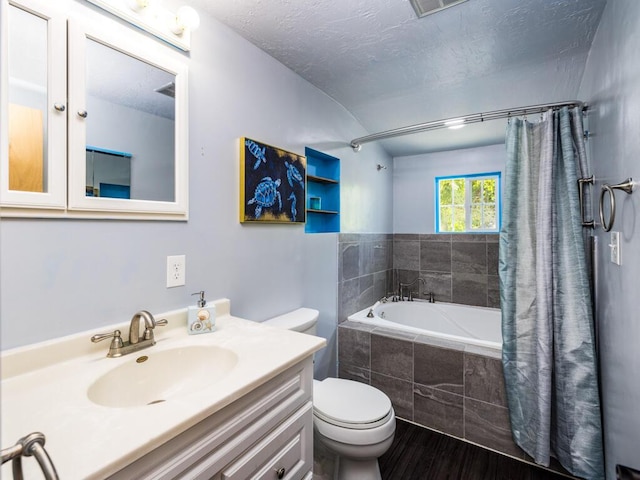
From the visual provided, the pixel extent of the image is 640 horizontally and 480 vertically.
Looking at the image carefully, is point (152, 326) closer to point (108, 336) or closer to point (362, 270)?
point (108, 336)

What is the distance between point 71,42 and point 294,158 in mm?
1122

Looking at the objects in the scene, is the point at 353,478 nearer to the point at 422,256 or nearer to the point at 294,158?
the point at 294,158

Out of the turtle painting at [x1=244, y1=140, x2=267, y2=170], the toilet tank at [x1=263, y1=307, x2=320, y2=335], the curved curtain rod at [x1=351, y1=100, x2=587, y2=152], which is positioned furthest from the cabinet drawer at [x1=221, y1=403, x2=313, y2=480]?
the curved curtain rod at [x1=351, y1=100, x2=587, y2=152]

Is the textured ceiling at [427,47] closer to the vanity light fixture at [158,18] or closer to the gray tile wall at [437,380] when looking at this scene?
the vanity light fixture at [158,18]

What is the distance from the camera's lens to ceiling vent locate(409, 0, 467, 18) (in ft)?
4.39

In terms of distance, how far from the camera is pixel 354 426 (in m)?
1.45

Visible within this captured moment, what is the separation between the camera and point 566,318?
5.50 feet

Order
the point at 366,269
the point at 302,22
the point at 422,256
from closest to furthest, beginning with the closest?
the point at 302,22
the point at 366,269
the point at 422,256

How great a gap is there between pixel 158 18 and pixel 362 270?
7.46 feet

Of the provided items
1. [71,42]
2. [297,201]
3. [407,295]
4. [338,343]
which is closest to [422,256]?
[407,295]

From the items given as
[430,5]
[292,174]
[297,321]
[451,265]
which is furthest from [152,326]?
[451,265]

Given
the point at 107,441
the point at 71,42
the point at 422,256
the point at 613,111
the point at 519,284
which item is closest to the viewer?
the point at 107,441

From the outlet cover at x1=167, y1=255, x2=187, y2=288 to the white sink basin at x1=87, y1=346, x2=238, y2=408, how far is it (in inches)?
11.5

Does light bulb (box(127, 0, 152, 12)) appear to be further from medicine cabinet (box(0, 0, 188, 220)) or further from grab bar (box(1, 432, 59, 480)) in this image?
grab bar (box(1, 432, 59, 480))
